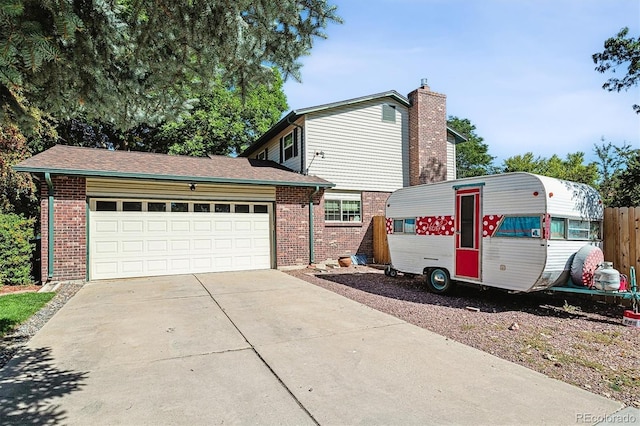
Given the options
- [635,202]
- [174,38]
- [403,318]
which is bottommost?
[403,318]

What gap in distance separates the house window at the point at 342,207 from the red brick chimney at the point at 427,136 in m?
2.85

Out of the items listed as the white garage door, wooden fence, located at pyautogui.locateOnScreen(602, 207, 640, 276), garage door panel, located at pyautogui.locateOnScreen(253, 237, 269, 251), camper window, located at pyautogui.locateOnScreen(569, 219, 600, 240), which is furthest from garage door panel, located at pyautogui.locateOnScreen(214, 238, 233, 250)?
wooden fence, located at pyautogui.locateOnScreen(602, 207, 640, 276)

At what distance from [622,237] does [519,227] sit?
2.68 meters

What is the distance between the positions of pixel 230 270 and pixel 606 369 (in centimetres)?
966

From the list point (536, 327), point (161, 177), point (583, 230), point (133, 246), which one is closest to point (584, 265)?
point (583, 230)

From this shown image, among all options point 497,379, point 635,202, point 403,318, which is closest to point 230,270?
point 403,318

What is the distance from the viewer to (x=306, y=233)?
40.8 feet

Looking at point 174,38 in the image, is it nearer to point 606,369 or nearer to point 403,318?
point 403,318

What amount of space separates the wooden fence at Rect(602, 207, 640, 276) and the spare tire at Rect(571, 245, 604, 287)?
1044mm

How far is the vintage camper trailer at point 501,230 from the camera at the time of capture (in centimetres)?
633

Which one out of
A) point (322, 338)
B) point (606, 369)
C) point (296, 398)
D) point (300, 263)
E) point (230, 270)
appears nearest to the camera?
point (296, 398)

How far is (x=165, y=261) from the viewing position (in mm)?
10516

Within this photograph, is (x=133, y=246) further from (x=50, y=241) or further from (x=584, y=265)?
(x=584, y=265)

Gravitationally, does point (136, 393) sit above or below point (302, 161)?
below
